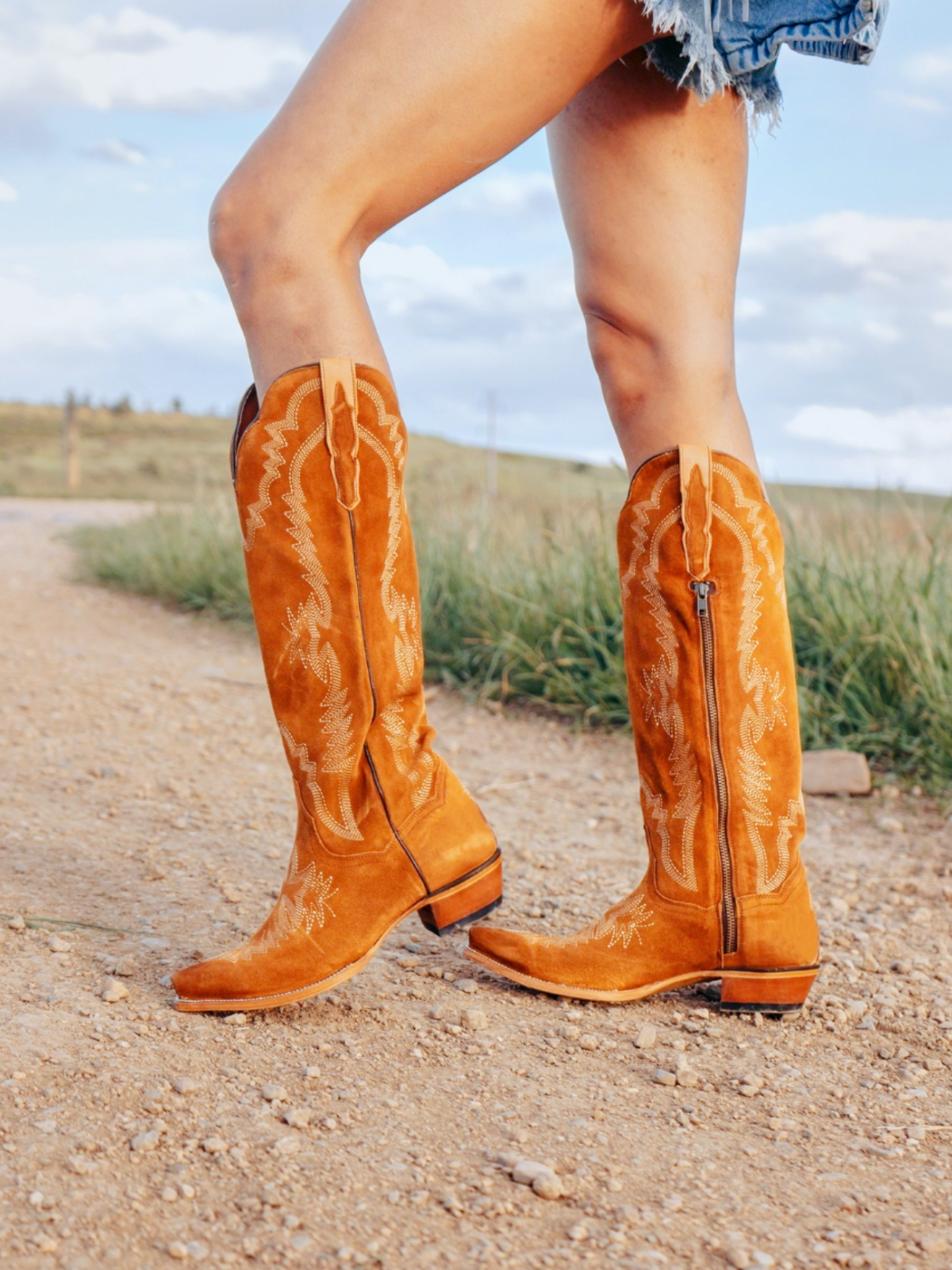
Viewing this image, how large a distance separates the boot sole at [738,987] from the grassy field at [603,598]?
5.48 ft

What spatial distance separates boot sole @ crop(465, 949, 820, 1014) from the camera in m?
1.60

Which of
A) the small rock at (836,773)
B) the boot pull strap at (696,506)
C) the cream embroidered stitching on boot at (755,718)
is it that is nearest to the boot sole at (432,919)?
the cream embroidered stitching on boot at (755,718)

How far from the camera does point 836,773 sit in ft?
10.4

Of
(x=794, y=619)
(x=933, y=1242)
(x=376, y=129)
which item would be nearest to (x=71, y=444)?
(x=794, y=619)

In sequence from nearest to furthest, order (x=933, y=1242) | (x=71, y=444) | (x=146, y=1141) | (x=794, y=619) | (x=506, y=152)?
(x=933, y=1242) < (x=146, y=1141) < (x=506, y=152) < (x=794, y=619) < (x=71, y=444)

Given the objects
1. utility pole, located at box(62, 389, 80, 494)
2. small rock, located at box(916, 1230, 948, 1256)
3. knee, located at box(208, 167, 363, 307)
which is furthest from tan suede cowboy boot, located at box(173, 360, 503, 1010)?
utility pole, located at box(62, 389, 80, 494)

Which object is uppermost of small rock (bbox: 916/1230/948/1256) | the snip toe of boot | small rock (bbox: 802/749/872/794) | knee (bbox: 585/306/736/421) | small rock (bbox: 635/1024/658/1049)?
knee (bbox: 585/306/736/421)

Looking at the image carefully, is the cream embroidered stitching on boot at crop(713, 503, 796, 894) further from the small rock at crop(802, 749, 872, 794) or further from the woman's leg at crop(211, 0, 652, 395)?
the small rock at crop(802, 749, 872, 794)

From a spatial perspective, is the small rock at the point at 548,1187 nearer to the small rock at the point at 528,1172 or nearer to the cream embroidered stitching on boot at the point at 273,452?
the small rock at the point at 528,1172

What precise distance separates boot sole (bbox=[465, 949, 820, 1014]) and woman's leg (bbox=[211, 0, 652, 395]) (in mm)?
944

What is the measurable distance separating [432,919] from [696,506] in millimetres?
682

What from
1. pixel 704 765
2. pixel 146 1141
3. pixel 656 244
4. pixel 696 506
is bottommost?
pixel 146 1141

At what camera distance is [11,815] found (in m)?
2.45

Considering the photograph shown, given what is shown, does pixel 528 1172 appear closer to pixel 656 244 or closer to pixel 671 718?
pixel 671 718
